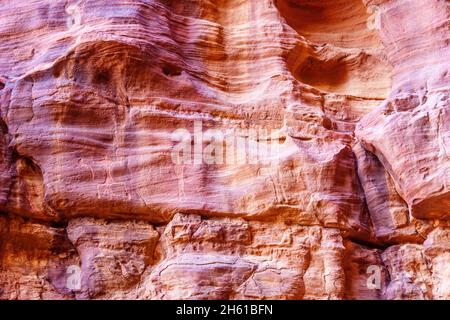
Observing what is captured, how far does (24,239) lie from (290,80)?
3.40 m

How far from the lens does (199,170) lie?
7.36 meters

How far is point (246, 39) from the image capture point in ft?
26.8

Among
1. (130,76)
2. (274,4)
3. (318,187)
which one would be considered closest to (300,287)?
(318,187)

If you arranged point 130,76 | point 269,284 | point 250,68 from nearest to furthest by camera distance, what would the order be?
point 269,284 → point 130,76 → point 250,68

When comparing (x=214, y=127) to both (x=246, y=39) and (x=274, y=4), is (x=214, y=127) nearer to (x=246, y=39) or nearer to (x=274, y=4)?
(x=246, y=39)

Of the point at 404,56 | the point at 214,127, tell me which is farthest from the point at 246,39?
the point at 404,56

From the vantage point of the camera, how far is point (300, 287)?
6918 millimetres

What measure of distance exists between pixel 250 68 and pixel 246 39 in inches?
14.3

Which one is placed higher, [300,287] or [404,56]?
[404,56]

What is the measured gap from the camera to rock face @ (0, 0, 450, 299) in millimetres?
7035

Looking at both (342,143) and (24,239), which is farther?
(342,143)

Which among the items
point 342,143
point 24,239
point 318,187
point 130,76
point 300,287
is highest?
point 130,76

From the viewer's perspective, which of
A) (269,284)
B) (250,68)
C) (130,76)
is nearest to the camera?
(269,284)

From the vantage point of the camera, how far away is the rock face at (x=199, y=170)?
23.1 feet
